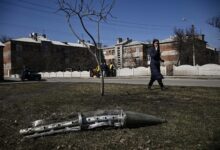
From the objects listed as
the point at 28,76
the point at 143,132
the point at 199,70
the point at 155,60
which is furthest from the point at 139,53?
the point at 143,132

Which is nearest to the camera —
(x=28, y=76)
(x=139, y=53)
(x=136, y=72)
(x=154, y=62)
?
(x=154, y=62)

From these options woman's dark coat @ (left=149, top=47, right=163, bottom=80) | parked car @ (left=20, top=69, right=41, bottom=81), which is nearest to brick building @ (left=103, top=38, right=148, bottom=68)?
parked car @ (left=20, top=69, right=41, bottom=81)

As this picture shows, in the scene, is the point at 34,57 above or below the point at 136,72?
above

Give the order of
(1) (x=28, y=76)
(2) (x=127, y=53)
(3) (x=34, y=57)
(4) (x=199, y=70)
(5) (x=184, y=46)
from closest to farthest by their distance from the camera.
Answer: (4) (x=199, y=70) < (1) (x=28, y=76) < (5) (x=184, y=46) < (3) (x=34, y=57) < (2) (x=127, y=53)

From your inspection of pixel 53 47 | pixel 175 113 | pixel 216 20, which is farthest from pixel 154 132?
pixel 53 47

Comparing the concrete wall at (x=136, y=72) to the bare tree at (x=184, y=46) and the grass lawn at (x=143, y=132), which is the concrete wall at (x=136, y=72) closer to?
the bare tree at (x=184, y=46)

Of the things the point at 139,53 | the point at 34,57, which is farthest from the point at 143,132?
the point at 139,53

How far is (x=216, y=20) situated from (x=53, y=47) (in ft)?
195

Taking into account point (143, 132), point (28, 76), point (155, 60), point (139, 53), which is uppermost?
point (139, 53)

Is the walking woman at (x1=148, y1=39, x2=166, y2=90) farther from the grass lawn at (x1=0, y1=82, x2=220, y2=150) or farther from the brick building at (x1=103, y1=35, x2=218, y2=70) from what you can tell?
the brick building at (x1=103, y1=35, x2=218, y2=70)

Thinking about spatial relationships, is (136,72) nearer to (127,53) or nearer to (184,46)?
→ (184,46)

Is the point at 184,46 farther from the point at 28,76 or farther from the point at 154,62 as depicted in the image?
the point at 154,62

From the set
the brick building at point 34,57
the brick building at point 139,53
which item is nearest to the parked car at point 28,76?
the brick building at point 34,57

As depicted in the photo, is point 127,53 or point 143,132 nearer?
point 143,132
